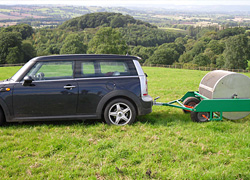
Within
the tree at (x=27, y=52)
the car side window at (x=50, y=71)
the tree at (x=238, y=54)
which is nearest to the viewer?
the car side window at (x=50, y=71)

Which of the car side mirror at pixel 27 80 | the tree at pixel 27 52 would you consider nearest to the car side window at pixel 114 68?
the car side mirror at pixel 27 80

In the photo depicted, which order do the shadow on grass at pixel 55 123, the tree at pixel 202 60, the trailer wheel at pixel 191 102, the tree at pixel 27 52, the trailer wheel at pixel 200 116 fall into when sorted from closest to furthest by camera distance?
the shadow on grass at pixel 55 123 < the trailer wheel at pixel 200 116 < the trailer wheel at pixel 191 102 < the tree at pixel 27 52 < the tree at pixel 202 60

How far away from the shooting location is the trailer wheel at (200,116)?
6.57 meters

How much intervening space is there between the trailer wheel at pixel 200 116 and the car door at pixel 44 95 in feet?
9.98

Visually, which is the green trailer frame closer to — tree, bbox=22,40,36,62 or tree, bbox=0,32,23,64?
tree, bbox=0,32,23,64

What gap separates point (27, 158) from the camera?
14.5 ft

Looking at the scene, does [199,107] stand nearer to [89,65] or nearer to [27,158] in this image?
[89,65]

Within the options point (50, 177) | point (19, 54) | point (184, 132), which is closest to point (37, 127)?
point (50, 177)

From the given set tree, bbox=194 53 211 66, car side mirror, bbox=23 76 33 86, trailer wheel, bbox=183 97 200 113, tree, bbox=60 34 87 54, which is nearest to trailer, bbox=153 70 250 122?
trailer wheel, bbox=183 97 200 113

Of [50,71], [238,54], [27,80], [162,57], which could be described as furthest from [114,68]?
[162,57]

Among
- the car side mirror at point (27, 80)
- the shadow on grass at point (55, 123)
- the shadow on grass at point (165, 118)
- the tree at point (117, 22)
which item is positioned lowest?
the shadow on grass at point (165, 118)

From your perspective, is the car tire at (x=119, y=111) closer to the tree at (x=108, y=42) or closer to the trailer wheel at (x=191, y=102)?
the trailer wheel at (x=191, y=102)

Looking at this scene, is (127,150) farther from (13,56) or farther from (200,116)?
(13,56)

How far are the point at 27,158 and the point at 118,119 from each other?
2350 mm
